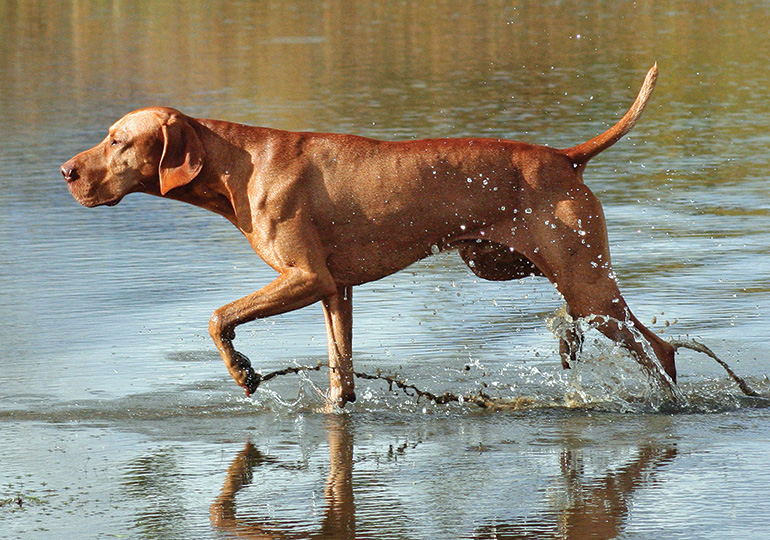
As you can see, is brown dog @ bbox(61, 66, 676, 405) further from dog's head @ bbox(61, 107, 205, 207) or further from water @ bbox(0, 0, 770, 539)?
water @ bbox(0, 0, 770, 539)

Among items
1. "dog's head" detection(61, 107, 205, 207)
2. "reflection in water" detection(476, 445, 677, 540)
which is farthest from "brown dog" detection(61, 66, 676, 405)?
"reflection in water" detection(476, 445, 677, 540)

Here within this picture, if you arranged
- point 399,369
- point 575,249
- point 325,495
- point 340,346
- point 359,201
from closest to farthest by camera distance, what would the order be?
point 325,495, point 575,249, point 359,201, point 340,346, point 399,369

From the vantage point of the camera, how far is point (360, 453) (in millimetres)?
5938

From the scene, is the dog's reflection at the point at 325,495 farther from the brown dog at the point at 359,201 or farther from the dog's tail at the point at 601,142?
the dog's tail at the point at 601,142

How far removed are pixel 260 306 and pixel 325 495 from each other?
146cm

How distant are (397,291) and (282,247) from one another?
2685 mm

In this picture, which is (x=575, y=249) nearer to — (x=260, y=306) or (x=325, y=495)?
(x=260, y=306)

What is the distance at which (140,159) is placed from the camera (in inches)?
266

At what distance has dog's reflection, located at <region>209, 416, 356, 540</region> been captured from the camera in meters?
4.93

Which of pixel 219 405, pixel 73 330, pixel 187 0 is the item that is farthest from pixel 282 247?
pixel 187 0

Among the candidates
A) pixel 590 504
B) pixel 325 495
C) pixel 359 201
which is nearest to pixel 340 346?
pixel 359 201

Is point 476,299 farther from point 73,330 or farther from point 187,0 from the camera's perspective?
point 187,0

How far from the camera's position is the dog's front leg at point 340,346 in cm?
683

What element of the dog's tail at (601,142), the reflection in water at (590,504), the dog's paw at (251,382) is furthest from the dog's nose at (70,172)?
the reflection in water at (590,504)
